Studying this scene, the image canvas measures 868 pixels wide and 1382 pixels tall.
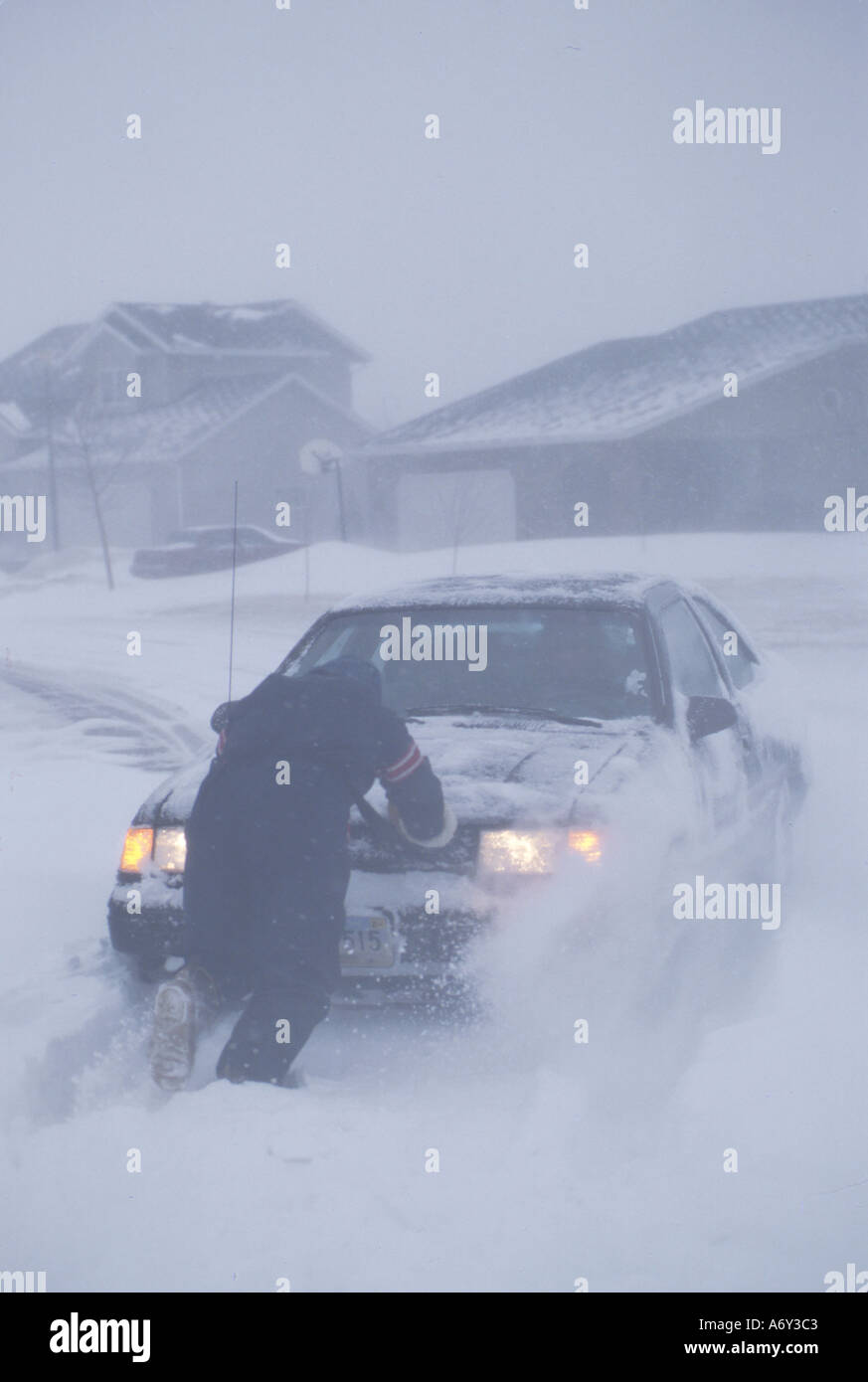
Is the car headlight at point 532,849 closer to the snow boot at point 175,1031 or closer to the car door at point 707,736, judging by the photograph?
the car door at point 707,736

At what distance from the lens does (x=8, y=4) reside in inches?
163

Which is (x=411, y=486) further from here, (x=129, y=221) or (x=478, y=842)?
(x=478, y=842)

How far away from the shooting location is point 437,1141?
10.5ft

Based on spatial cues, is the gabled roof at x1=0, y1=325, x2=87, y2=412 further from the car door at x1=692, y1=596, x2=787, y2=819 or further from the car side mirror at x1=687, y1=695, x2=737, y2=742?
the car side mirror at x1=687, y1=695, x2=737, y2=742

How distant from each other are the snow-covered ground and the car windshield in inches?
12.0

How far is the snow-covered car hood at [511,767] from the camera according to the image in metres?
3.03

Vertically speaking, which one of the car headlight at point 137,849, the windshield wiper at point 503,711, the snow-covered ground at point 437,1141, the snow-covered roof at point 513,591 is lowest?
the snow-covered ground at point 437,1141

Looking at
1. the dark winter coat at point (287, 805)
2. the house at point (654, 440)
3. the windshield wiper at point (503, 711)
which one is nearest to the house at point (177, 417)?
the house at point (654, 440)

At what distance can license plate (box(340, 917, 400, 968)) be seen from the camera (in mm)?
3010

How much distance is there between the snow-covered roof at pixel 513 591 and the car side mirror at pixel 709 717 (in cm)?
44

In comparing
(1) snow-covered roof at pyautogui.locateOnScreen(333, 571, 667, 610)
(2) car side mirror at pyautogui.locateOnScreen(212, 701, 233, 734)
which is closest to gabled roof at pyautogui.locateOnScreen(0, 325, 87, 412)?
(1) snow-covered roof at pyautogui.locateOnScreen(333, 571, 667, 610)

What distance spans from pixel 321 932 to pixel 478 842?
17.6 inches
